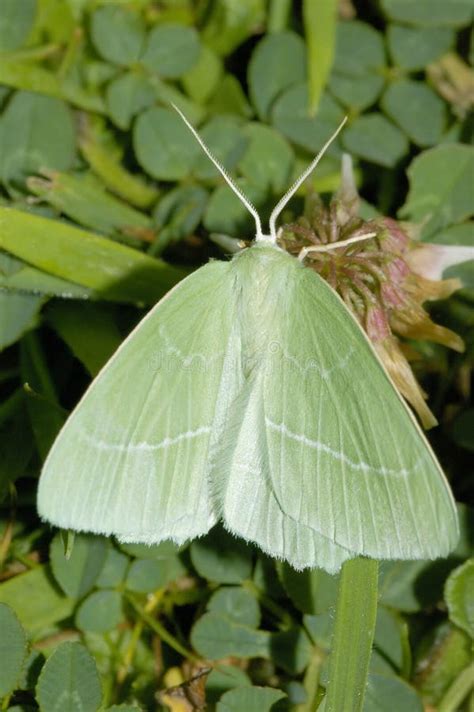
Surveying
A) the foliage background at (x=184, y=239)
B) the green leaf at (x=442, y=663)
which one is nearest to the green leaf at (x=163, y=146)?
the foliage background at (x=184, y=239)

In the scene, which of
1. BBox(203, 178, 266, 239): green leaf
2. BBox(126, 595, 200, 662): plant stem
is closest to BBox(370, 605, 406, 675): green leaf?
A: BBox(126, 595, 200, 662): plant stem

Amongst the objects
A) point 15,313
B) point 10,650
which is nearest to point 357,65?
point 15,313

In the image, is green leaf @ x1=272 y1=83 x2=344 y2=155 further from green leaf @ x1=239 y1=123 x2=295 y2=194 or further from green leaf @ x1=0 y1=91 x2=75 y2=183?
green leaf @ x1=0 y1=91 x2=75 y2=183

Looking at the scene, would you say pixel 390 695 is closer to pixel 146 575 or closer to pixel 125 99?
pixel 146 575

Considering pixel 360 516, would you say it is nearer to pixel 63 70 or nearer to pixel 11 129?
pixel 11 129

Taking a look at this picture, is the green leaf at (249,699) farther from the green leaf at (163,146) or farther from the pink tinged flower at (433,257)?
the green leaf at (163,146)

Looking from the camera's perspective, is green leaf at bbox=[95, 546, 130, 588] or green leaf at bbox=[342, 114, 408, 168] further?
green leaf at bbox=[342, 114, 408, 168]

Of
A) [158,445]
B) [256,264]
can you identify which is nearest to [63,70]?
[256,264]
